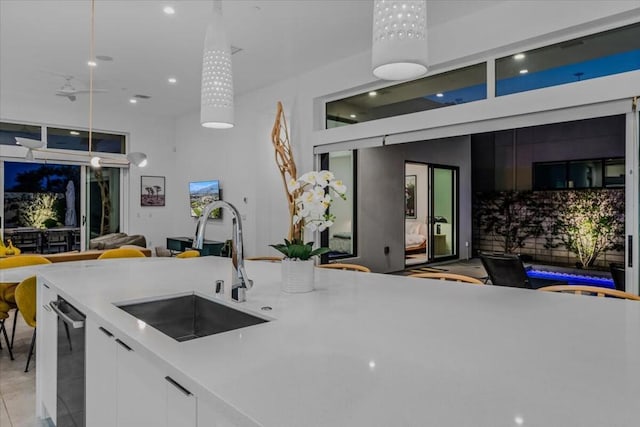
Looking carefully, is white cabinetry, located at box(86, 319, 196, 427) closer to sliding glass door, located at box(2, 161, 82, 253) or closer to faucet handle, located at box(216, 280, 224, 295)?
faucet handle, located at box(216, 280, 224, 295)

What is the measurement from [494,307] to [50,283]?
2.16 metres

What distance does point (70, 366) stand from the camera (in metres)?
1.83

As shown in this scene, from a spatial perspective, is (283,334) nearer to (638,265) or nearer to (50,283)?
(50,283)

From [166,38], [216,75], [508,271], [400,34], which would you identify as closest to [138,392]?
[400,34]

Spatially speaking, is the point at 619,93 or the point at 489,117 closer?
the point at 619,93

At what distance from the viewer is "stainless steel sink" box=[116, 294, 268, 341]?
1.68 metres

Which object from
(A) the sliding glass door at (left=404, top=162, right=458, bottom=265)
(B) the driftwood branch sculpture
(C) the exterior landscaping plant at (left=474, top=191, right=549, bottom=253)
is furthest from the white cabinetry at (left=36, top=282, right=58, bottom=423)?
(C) the exterior landscaping plant at (left=474, top=191, right=549, bottom=253)

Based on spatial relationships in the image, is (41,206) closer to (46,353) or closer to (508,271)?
(46,353)

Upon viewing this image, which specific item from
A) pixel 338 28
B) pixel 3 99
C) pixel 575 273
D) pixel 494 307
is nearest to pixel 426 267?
pixel 575 273

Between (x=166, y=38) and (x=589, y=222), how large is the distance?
273 inches

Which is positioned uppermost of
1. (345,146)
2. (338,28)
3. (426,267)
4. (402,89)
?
(338,28)

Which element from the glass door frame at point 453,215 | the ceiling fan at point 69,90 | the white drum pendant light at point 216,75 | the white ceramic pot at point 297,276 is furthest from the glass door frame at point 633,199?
the ceiling fan at point 69,90

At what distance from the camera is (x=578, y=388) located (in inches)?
34.1

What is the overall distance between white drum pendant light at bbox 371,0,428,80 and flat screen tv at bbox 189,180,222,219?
6.26m
